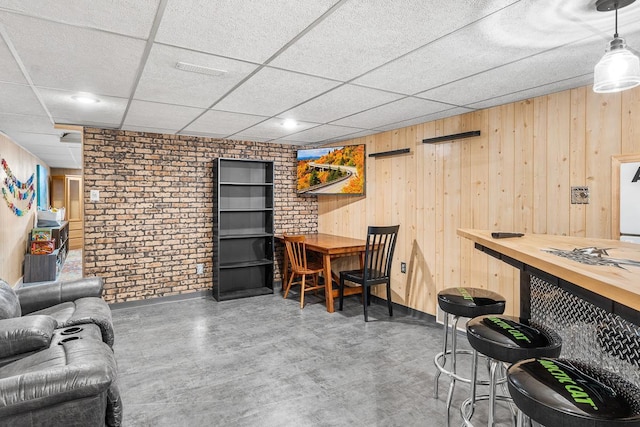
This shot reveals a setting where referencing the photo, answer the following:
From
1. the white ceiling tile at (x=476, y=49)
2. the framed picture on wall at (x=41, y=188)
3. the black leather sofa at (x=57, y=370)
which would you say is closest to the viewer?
the black leather sofa at (x=57, y=370)

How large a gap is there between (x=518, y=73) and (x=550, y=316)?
1649 mm

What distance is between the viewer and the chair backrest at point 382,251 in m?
4.20

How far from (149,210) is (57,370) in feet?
11.1

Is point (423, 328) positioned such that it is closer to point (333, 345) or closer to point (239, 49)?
point (333, 345)

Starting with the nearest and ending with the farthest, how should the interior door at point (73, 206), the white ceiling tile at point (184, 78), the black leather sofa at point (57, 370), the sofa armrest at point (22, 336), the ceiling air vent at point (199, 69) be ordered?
the black leather sofa at point (57, 370), the sofa armrest at point (22, 336), the white ceiling tile at point (184, 78), the ceiling air vent at point (199, 69), the interior door at point (73, 206)

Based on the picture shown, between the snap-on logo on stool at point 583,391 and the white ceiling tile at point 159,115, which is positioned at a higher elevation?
the white ceiling tile at point 159,115

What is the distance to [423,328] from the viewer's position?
3988 mm

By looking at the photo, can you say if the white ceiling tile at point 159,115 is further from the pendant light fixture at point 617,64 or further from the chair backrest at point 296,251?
the pendant light fixture at point 617,64

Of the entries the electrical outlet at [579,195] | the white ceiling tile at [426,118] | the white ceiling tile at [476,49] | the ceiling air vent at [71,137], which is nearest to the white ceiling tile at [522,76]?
the white ceiling tile at [476,49]

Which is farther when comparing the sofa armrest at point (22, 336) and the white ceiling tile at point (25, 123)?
the white ceiling tile at point (25, 123)

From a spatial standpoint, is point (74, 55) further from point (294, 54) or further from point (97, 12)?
point (294, 54)

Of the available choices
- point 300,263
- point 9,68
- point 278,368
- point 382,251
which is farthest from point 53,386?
point 300,263

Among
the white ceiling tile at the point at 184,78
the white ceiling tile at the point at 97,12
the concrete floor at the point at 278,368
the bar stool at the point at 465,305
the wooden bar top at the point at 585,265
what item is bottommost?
the concrete floor at the point at 278,368

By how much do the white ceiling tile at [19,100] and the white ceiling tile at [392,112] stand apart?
286 cm
